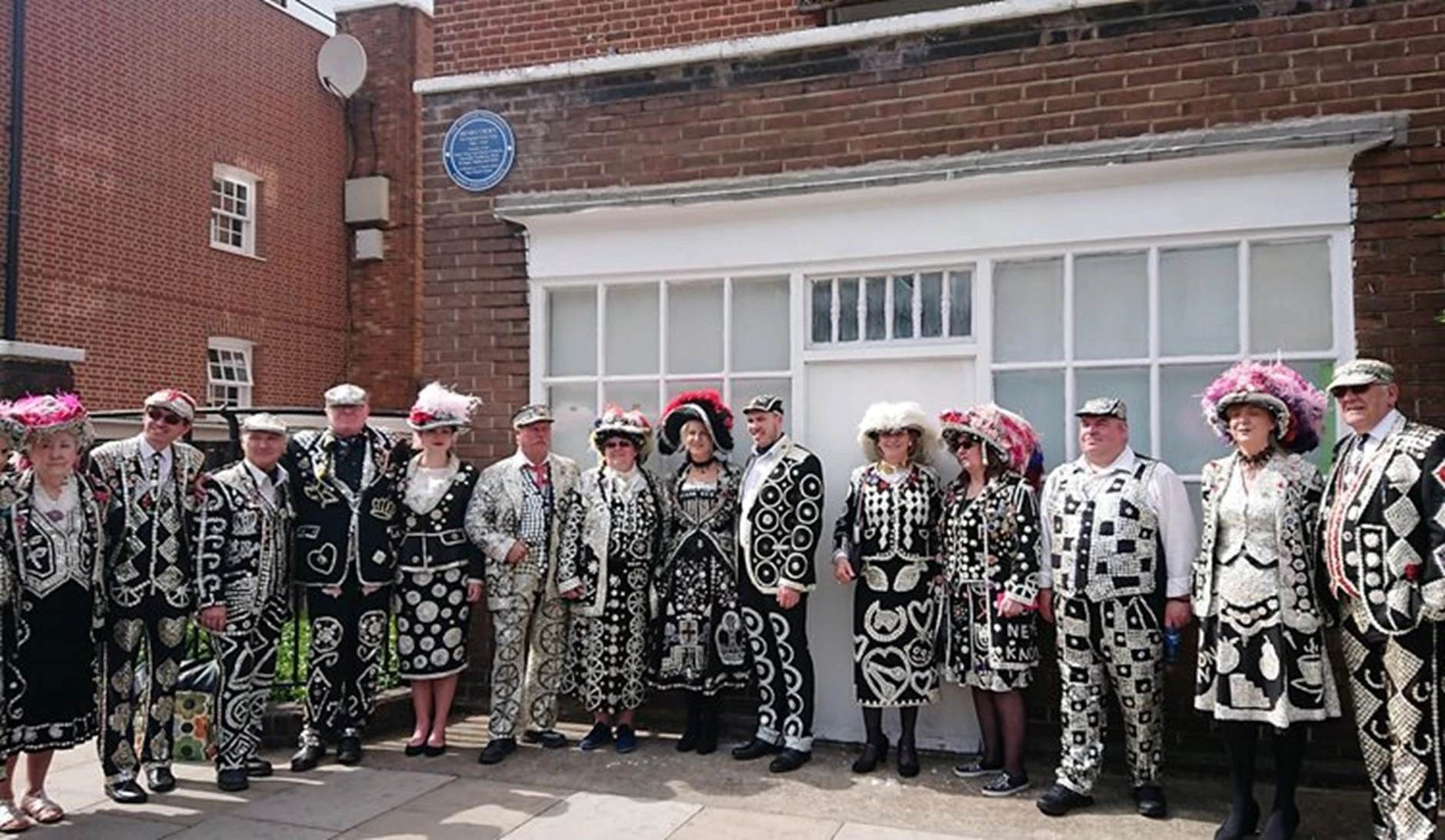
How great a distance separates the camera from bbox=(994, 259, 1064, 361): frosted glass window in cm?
590

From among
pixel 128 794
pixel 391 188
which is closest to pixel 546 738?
pixel 128 794

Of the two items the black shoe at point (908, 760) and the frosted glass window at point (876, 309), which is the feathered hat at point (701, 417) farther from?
the black shoe at point (908, 760)

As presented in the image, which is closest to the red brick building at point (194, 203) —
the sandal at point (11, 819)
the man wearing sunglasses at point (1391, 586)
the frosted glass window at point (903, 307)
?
the sandal at point (11, 819)

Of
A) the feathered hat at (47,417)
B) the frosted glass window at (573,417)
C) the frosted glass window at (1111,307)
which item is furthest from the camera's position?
the frosted glass window at (573,417)

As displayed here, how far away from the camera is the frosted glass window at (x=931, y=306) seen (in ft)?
20.1

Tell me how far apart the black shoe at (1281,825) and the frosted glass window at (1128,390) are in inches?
70.2

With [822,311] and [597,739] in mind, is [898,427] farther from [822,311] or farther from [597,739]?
[597,739]

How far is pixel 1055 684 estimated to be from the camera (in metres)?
5.76

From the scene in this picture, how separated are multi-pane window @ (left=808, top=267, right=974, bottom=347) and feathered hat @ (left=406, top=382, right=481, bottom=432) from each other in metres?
1.95

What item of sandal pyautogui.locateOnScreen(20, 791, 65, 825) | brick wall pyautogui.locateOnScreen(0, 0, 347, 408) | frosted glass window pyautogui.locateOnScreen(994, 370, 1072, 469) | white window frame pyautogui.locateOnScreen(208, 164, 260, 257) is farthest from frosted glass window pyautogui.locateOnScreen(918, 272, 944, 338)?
white window frame pyautogui.locateOnScreen(208, 164, 260, 257)

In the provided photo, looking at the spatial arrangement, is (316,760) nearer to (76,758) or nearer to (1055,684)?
(76,758)

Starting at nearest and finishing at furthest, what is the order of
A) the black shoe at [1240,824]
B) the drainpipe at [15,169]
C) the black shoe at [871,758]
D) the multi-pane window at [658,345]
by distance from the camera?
1. the black shoe at [1240,824]
2. the black shoe at [871,758]
3. the multi-pane window at [658,345]
4. the drainpipe at [15,169]

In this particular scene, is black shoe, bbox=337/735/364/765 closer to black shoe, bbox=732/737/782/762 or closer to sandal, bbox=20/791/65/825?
sandal, bbox=20/791/65/825

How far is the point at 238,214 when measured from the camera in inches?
649
